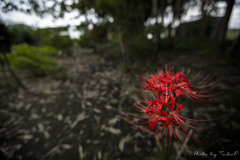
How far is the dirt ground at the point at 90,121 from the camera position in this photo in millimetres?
1401

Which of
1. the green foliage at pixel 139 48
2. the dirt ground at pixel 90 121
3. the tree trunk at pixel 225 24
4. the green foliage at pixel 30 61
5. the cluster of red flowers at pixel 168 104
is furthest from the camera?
the green foliage at pixel 139 48

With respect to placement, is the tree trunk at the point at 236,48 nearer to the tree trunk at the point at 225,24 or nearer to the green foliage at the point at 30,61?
the tree trunk at the point at 225,24

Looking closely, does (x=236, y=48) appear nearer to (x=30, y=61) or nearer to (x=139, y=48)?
(x=139, y=48)

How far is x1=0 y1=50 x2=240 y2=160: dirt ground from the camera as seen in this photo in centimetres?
140

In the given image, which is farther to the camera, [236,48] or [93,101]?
[236,48]

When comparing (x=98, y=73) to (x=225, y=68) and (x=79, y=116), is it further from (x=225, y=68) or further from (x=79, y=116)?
(x=225, y=68)

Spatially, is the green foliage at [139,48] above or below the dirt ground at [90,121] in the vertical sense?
above

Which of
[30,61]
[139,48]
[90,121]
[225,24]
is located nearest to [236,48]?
[225,24]

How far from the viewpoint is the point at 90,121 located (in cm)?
182

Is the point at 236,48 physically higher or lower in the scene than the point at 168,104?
higher

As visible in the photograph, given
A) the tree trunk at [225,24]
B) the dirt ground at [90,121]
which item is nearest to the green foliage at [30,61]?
the dirt ground at [90,121]

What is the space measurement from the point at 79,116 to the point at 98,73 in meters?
1.53

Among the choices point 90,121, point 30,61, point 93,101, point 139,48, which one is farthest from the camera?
point 139,48

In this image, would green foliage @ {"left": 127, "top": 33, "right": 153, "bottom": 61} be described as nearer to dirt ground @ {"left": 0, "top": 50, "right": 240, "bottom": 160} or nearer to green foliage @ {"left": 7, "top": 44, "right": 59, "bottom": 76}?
dirt ground @ {"left": 0, "top": 50, "right": 240, "bottom": 160}
